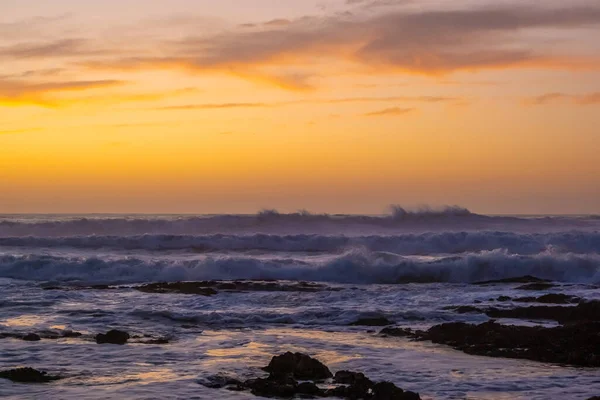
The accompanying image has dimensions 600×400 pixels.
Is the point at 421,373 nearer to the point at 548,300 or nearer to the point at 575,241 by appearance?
the point at 548,300

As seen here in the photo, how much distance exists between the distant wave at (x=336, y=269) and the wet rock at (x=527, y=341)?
45.6 feet

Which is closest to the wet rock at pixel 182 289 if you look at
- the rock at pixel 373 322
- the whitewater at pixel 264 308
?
the whitewater at pixel 264 308

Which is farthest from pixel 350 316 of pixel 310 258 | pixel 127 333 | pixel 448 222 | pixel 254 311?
pixel 448 222

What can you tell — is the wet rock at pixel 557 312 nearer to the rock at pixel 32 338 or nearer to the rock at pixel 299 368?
the rock at pixel 299 368

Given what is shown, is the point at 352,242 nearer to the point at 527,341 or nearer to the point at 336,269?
the point at 336,269

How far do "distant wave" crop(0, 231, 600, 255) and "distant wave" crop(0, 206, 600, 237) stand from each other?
8771 millimetres

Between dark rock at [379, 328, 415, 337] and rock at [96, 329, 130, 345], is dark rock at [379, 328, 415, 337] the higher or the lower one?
the lower one

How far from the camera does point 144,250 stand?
136 ft

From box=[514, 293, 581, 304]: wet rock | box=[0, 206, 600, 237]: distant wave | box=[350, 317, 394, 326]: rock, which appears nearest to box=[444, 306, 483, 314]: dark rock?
box=[350, 317, 394, 326]: rock

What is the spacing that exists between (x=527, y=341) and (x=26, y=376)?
25.7 ft

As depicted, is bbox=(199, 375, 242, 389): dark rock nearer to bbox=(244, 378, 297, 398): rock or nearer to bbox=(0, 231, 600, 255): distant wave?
bbox=(244, 378, 297, 398): rock

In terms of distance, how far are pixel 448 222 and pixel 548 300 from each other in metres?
35.3

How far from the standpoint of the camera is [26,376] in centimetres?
1019

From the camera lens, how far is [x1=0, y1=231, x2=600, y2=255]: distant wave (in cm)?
3956
